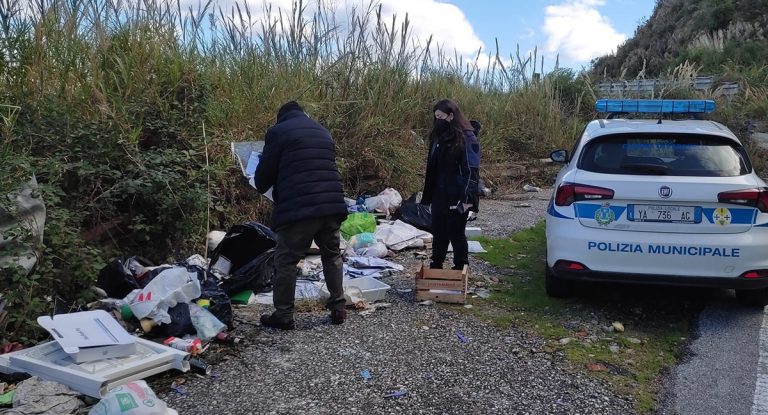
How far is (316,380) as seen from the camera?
407 cm

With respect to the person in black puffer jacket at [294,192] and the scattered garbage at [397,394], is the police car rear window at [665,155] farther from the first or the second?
the scattered garbage at [397,394]

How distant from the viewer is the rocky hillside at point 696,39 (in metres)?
26.3

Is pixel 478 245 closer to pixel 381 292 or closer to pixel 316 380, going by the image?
pixel 381 292

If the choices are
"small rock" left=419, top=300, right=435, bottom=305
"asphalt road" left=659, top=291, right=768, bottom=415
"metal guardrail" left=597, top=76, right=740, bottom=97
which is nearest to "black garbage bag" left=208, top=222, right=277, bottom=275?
"small rock" left=419, top=300, right=435, bottom=305

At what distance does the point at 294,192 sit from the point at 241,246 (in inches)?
62.7

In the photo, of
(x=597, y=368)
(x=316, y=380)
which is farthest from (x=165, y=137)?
(x=597, y=368)

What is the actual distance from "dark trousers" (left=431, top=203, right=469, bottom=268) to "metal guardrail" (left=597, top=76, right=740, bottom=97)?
13192 mm

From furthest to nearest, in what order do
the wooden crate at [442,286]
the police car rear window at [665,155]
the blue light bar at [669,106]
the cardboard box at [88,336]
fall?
1. the blue light bar at [669,106]
2. the wooden crate at [442,286]
3. the police car rear window at [665,155]
4. the cardboard box at [88,336]

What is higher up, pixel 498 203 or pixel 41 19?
pixel 41 19

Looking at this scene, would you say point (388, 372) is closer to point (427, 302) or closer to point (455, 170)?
point (427, 302)

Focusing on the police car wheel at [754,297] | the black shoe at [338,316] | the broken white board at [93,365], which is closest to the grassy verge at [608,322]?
the police car wheel at [754,297]

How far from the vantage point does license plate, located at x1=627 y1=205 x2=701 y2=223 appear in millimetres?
5090

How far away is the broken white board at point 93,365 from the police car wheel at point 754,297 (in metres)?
4.76

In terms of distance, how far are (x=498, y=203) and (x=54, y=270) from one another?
8.81m
